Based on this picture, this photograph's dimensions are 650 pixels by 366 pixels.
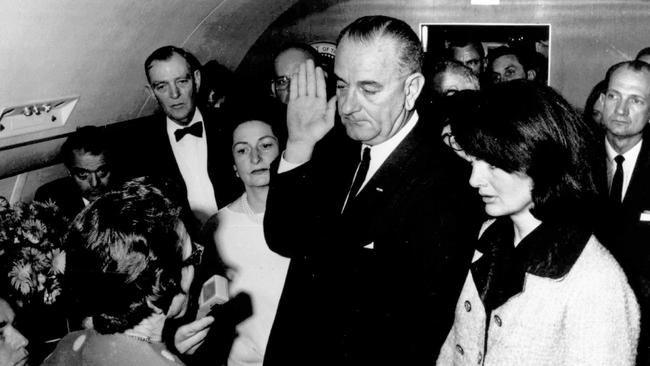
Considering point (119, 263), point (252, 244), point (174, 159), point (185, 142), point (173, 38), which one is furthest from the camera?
point (173, 38)

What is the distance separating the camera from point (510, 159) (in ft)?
5.72

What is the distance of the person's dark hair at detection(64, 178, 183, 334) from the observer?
166 cm

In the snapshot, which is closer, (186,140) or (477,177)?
(477,177)

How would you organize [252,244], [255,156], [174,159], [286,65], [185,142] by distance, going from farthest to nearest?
[286,65] < [185,142] < [174,159] < [255,156] < [252,244]

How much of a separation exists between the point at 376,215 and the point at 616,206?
2.18 meters

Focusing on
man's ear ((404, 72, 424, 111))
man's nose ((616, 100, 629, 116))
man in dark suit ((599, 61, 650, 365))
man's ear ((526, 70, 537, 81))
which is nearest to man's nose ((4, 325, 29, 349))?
man's ear ((404, 72, 424, 111))

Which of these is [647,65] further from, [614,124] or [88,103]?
[88,103]

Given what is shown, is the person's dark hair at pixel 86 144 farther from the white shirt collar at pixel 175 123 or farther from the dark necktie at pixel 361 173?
the dark necktie at pixel 361 173

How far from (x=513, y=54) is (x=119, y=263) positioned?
473 cm

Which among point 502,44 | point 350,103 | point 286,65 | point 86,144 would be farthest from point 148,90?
point 502,44

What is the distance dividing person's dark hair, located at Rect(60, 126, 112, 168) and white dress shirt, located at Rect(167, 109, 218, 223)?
0.50 metres

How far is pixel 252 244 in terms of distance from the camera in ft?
9.29

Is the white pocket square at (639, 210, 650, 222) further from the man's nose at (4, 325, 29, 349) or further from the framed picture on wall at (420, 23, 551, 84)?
the man's nose at (4, 325, 29, 349)

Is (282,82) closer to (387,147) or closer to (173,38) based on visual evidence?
(173,38)
